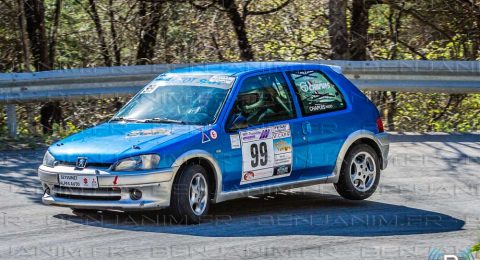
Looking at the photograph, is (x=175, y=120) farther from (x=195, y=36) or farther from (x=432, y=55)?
(x=432, y=55)

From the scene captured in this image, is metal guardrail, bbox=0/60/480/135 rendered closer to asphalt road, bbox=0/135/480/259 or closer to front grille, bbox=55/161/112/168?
asphalt road, bbox=0/135/480/259

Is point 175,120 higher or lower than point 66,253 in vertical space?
higher

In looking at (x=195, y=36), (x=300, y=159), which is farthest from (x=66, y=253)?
(x=195, y=36)

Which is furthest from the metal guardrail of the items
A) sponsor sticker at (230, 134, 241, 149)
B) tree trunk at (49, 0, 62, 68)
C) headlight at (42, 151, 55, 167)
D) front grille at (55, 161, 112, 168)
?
tree trunk at (49, 0, 62, 68)

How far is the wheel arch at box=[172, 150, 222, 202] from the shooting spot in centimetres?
885

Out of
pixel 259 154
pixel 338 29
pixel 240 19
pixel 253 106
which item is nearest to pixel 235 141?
pixel 259 154

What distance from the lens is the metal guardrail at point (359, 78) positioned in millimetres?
14359

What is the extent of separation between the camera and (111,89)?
1465 cm

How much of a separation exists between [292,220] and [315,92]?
161 cm

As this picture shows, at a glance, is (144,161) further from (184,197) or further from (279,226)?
(279,226)

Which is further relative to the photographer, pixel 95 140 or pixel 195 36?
pixel 195 36

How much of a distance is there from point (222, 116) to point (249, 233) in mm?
1279

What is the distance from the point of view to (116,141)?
29.8 ft

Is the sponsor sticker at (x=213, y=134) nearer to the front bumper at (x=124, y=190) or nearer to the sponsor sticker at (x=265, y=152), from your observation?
the sponsor sticker at (x=265, y=152)
